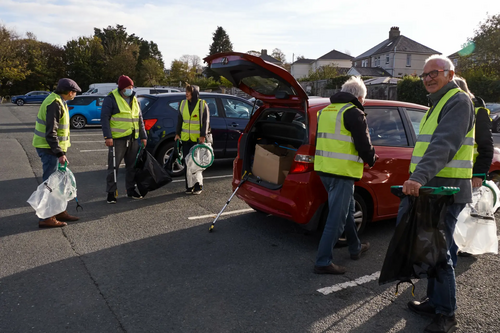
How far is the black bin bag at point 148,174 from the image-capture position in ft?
21.0

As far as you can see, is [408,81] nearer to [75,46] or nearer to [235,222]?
[235,222]

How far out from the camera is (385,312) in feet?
11.0

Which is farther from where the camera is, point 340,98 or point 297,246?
point 297,246

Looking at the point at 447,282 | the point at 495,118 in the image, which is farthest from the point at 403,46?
the point at 447,282

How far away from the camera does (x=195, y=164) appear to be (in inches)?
271

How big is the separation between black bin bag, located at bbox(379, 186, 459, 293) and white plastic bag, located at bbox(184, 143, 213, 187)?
4303mm

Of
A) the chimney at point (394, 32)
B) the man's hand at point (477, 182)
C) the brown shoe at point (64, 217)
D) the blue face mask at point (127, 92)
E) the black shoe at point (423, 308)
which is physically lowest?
the black shoe at point (423, 308)

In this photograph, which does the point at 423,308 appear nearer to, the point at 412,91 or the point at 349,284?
the point at 349,284

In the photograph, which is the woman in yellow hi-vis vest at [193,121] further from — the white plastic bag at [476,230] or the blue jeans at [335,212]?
the white plastic bag at [476,230]

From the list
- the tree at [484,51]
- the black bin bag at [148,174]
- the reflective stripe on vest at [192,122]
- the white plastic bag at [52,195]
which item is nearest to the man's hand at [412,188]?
the white plastic bag at [52,195]

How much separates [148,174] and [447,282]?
4630 mm

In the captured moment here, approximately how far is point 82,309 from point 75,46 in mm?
64022

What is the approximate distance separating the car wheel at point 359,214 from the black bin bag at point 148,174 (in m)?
3.00

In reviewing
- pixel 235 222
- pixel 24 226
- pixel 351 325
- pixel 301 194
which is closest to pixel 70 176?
pixel 24 226
